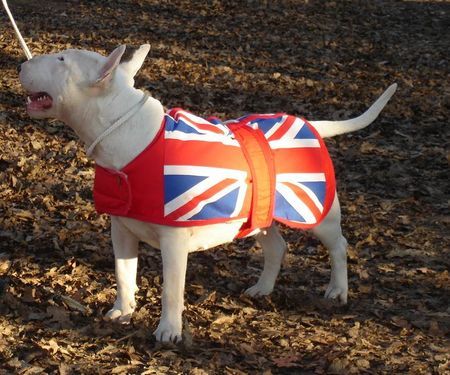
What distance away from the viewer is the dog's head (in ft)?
13.8

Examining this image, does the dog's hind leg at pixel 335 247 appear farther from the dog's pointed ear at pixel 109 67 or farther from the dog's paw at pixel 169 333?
the dog's pointed ear at pixel 109 67

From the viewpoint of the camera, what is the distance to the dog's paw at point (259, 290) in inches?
216

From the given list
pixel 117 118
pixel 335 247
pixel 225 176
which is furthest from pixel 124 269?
pixel 335 247

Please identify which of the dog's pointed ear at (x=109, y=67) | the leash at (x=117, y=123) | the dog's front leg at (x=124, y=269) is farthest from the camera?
the dog's front leg at (x=124, y=269)

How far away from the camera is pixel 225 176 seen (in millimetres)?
4422

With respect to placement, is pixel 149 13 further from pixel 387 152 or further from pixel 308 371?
pixel 308 371

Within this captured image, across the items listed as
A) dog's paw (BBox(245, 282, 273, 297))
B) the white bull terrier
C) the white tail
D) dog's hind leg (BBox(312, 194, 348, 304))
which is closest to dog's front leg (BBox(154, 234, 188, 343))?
the white bull terrier

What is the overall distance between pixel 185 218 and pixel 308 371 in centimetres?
115

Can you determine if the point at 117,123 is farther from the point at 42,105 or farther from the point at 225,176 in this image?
the point at 225,176

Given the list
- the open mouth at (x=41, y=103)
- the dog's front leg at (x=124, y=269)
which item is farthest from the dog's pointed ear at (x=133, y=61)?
the dog's front leg at (x=124, y=269)

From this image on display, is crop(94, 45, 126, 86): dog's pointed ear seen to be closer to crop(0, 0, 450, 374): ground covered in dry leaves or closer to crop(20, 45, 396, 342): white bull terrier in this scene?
crop(20, 45, 396, 342): white bull terrier

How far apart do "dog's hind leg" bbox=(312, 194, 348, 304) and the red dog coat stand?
0.60ft

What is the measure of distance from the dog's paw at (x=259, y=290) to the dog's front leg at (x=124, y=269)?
97cm

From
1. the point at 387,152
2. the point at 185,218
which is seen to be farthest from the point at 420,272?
the point at 387,152
